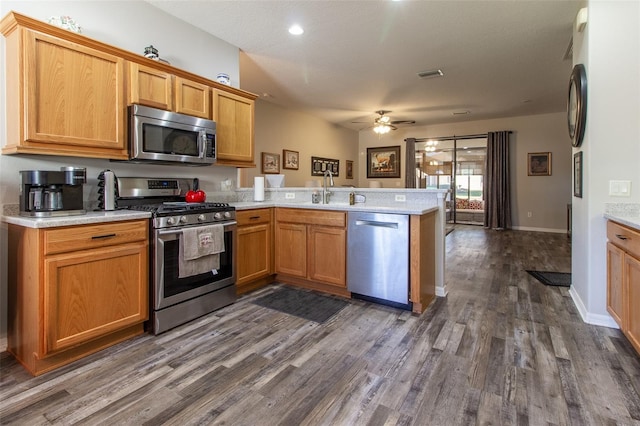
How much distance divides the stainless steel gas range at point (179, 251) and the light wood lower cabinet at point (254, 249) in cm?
22

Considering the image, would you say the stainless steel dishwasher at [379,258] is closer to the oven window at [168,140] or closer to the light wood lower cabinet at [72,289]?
the oven window at [168,140]

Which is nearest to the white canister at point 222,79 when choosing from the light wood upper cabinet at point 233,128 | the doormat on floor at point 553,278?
the light wood upper cabinet at point 233,128

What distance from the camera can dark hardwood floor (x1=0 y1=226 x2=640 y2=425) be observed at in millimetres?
1582

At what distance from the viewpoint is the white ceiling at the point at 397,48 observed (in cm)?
309

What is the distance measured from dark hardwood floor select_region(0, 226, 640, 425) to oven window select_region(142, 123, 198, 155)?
4.81 feet

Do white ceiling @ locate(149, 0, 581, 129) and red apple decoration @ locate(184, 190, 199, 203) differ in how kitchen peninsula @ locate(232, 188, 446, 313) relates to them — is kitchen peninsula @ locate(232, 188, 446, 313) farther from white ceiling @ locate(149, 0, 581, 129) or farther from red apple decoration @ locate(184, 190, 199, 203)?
white ceiling @ locate(149, 0, 581, 129)

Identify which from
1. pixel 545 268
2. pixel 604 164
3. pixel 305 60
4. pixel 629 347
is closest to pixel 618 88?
pixel 604 164

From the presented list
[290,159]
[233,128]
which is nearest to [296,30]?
[233,128]

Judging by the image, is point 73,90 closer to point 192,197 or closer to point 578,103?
point 192,197

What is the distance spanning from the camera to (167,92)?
2785 mm

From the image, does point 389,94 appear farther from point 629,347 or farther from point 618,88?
point 629,347

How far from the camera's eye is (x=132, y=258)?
2295 millimetres

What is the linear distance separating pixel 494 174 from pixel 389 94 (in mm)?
3989

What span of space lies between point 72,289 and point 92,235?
1.12 feet
